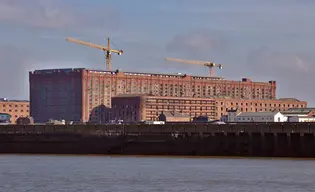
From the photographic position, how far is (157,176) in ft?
251

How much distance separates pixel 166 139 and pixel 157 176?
44278 mm

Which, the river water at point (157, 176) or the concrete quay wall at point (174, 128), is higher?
the concrete quay wall at point (174, 128)

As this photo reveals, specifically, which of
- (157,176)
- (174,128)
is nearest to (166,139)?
(174,128)

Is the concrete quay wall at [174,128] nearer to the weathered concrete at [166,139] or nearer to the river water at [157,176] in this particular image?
the weathered concrete at [166,139]

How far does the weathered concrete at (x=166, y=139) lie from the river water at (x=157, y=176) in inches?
587

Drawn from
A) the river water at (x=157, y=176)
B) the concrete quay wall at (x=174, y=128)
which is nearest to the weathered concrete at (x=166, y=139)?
the concrete quay wall at (x=174, y=128)

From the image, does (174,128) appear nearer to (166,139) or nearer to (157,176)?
(166,139)

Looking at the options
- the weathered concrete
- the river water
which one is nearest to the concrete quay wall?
the weathered concrete

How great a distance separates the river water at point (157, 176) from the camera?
2621 inches

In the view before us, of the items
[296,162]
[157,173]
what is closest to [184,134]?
[296,162]

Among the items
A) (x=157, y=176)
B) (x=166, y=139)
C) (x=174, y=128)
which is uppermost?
(x=174, y=128)

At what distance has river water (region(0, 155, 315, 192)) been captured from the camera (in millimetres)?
66562

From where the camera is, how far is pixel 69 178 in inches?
2923

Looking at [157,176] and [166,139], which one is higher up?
[166,139]
